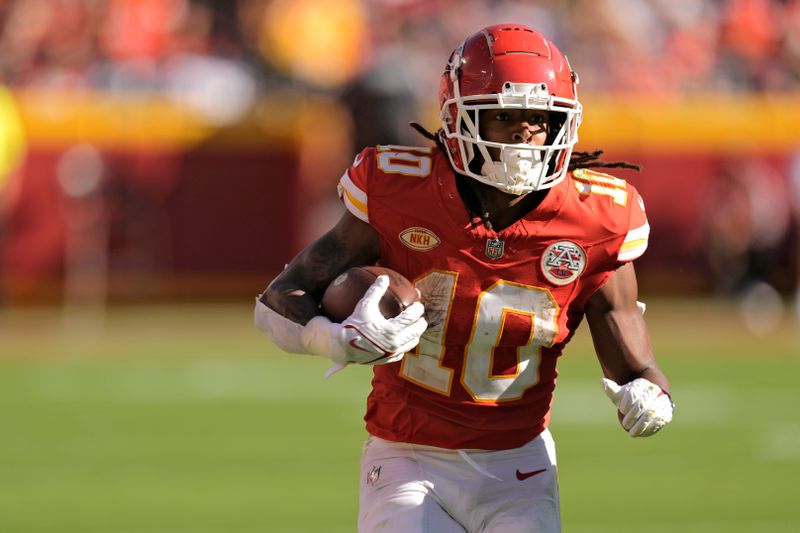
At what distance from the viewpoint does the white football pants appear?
3461mm

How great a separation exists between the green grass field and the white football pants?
2.51 metres

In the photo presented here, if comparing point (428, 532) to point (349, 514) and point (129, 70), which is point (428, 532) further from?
point (129, 70)

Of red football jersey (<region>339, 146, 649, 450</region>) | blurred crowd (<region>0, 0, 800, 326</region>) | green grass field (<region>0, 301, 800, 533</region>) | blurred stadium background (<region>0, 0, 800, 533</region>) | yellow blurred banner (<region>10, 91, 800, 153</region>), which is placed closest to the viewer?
red football jersey (<region>339, 146, 649, 450</region>)

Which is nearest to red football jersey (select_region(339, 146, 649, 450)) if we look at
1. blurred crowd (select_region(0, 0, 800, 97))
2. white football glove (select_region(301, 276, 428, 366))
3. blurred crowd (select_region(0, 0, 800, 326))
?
white football glove (select_region(301, 276, 428, 366))

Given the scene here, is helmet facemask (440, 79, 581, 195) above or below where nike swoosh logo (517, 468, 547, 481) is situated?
above

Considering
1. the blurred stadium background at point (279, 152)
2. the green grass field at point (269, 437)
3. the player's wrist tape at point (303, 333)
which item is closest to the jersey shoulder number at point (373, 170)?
the player's wrist tape at point (303, 333)

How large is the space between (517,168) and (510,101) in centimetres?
16

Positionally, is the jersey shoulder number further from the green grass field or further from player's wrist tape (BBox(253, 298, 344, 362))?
the green grass field

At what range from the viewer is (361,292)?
11.1 ft

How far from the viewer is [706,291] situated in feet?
43.1

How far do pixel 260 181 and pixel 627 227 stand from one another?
9.38m

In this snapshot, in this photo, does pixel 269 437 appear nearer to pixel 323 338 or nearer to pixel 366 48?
pixel 323 338

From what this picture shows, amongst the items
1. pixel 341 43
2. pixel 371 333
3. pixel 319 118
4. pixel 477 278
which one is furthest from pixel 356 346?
pixel 341 43

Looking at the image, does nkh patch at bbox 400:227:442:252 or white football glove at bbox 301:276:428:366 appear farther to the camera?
nkh patch at bbox 400:227:442:252
